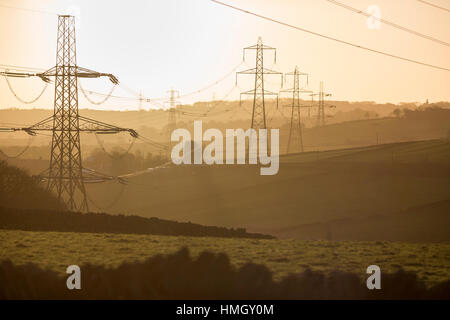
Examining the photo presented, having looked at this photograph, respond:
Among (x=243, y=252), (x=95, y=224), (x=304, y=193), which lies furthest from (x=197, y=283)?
(x=304, y=193)

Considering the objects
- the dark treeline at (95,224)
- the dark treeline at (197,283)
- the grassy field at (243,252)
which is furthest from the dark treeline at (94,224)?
the dark treeline at (197,283)

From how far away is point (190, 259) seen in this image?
49.1 feet

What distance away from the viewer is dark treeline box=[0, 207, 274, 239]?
2806cm

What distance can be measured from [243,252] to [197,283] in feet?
19.2

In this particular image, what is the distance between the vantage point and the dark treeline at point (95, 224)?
92.1ft

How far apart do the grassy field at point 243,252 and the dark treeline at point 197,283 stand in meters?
1.01

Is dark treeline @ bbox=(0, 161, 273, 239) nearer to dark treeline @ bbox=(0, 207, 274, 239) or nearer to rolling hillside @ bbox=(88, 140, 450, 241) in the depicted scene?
→ dark treeline @ bbox=(0, 207, 274, 239)

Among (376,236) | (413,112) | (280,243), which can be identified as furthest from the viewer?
(413,112)

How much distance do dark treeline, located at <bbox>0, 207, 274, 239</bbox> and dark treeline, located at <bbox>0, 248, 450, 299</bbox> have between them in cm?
1223

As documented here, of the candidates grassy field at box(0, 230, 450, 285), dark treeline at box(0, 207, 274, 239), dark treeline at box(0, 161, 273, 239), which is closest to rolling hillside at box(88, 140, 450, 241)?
dark treeline at box(0, 161, 273, 239)

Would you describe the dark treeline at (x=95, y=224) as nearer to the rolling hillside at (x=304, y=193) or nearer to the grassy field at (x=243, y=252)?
the grassy field at (x=243, y=252)
